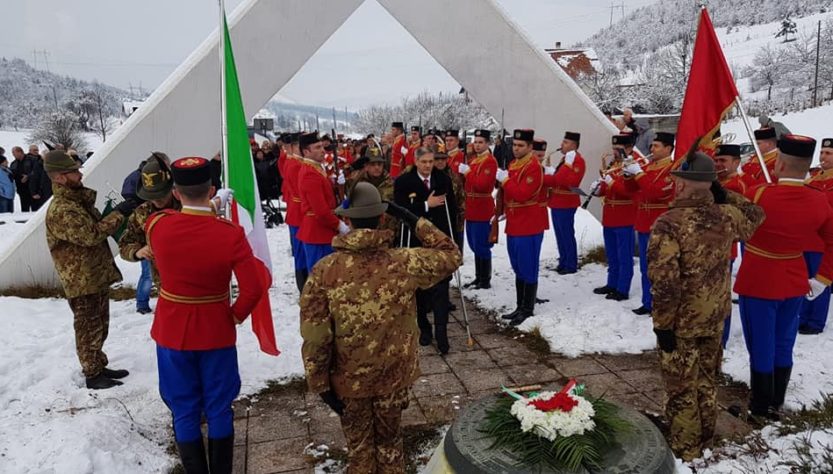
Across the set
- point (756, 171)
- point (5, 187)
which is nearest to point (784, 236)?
point (756, 171)

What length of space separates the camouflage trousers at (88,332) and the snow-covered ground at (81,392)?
224 millimetres

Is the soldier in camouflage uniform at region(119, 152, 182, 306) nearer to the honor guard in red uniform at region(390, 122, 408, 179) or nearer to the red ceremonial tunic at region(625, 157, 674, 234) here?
the red ceremonial tunic at region(625, 157, 674, 234)

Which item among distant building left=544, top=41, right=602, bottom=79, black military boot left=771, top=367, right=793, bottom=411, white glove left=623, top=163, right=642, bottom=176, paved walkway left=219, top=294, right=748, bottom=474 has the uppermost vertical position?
distant building left=544, top=41, right=602, bottom=79

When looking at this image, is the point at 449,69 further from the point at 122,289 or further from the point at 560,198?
the point at 122,289

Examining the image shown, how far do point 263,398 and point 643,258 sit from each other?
4912mm

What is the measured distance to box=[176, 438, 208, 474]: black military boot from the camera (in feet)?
10.6

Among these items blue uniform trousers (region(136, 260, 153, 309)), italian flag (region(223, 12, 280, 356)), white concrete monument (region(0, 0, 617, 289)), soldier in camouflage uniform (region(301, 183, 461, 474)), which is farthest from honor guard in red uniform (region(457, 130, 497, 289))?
soldier in camouflage uniform (region(301, 183, 461, 474))

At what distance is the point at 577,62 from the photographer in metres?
53.2

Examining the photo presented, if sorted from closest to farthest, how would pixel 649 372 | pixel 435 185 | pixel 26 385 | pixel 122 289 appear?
pixel 26 385 < pixel 649 372 < pixel 435 185 < pixel 122 289

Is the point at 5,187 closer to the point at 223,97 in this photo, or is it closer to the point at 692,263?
the point at 223,97

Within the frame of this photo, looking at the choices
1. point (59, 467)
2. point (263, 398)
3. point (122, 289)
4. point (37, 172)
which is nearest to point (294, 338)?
point (263, 398)

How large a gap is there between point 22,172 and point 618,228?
14887 mm

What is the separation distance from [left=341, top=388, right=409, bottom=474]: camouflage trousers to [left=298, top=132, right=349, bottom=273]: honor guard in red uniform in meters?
3.09

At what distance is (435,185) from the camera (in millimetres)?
5508
